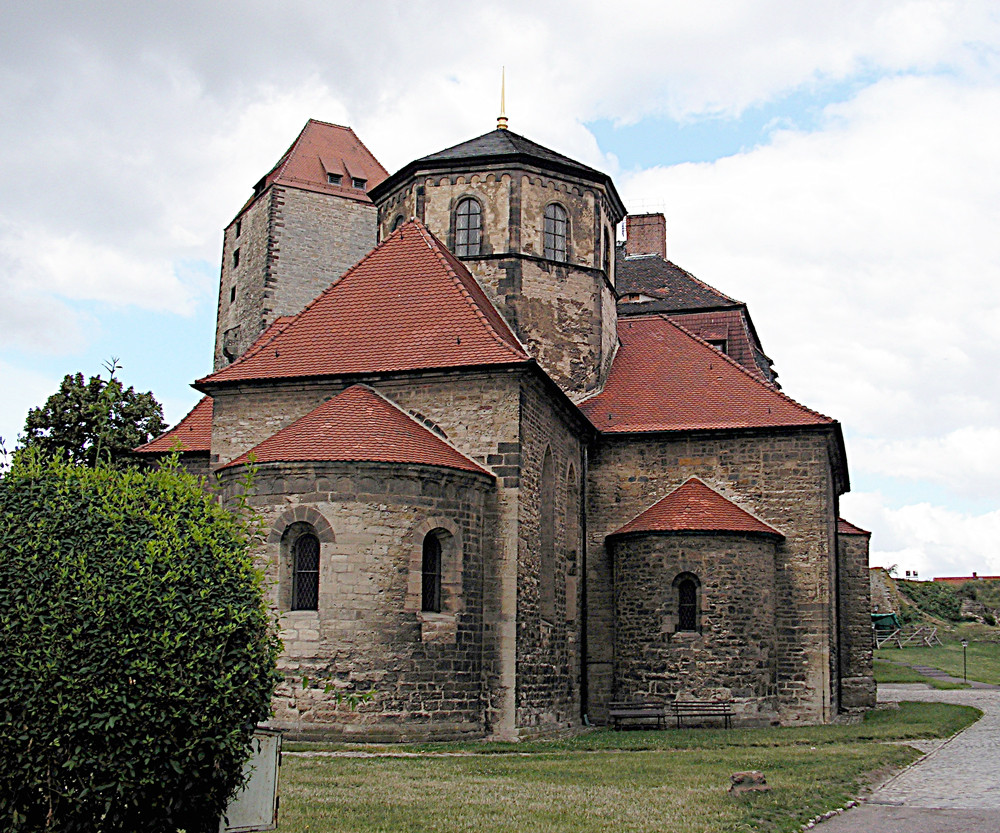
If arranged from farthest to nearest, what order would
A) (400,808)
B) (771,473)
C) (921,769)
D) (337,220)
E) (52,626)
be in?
1. (337,220)
2. (771,473)
3. (921,769)
4. (400,808)
5. (52,626)

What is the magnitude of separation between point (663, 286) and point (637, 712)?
56.7 feet

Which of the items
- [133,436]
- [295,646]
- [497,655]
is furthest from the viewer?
[133,436]

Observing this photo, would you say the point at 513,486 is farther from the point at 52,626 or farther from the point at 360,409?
the point at 52,626

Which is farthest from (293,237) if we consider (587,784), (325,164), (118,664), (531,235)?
(118,664)

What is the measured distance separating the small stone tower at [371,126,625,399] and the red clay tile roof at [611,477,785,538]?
10.6ft

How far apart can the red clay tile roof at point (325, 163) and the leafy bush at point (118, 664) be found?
105ft

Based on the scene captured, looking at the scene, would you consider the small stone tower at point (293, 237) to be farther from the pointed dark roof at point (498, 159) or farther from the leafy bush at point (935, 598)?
the leafy bush at point (935, 598)

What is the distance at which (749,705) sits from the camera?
21453mm

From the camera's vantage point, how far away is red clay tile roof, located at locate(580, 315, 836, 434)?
78.4 feet

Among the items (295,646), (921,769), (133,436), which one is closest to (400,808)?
(295,646)

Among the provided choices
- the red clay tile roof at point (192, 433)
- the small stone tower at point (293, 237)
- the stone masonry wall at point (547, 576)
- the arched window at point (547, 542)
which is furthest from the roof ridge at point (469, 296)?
the small stone tower at point (293, 237)

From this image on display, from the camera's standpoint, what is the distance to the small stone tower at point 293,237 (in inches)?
1457

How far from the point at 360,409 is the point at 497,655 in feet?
15.6

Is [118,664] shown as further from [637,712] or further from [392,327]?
[637,712]
